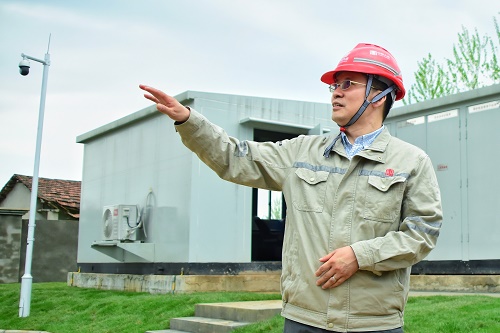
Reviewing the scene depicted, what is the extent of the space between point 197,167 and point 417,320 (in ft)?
19.6

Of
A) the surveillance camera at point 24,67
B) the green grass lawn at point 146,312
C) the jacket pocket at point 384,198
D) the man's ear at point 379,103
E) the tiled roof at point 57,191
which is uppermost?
the surveillance camera at point 24,67

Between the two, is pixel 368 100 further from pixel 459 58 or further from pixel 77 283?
pixel 459 58

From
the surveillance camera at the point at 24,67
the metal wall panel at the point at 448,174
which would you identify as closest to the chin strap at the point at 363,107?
the metal wall panel at the point at 448,174

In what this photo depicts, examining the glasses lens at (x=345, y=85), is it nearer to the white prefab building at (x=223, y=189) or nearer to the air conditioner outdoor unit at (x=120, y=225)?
the white prefab building at (x=223, y=189)

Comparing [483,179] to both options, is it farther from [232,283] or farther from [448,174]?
[232,283]

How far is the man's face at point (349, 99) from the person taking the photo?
272 cm

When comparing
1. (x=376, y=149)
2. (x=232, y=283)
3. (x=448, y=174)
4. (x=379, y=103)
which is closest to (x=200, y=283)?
(x=232, y=283)

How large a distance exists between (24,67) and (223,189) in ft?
13.5

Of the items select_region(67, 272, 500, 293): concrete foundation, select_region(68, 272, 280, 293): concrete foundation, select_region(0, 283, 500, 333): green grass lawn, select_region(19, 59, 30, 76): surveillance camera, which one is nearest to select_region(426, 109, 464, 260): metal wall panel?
select_region(67, 272, 500, 293): concrete foundation

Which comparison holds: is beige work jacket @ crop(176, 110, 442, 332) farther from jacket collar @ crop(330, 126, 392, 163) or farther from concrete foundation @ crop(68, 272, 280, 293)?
concrete foundation @ crop(68, 272, 280, 293)

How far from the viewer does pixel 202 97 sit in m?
11.6

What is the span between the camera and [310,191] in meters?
2.58

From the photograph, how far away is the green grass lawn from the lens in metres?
6.04

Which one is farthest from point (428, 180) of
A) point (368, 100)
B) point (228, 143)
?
point (228, 143)
